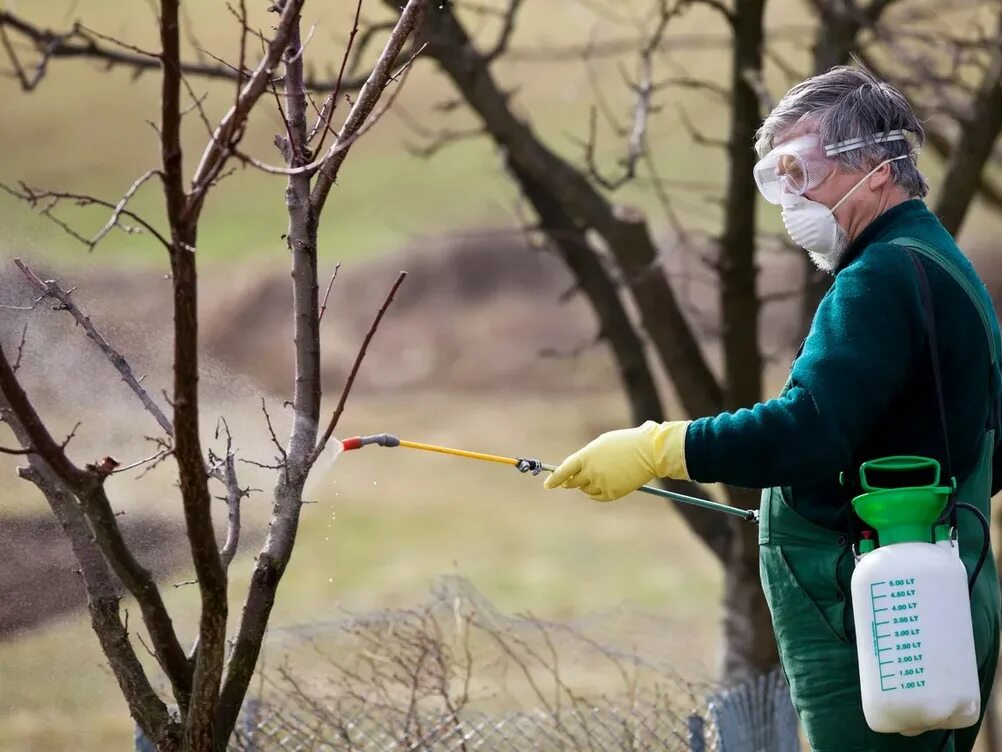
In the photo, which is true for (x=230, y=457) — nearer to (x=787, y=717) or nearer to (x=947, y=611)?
(x=947, y=611)

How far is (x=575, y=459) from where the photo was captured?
2318 mm

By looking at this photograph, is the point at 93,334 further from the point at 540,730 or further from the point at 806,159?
the point at 540,730

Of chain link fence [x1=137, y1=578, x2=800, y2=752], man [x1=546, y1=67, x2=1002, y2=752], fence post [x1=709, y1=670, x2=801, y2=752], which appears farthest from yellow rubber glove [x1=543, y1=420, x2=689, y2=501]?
fence post [x1=709, y1=670, x2=801, y2=752]

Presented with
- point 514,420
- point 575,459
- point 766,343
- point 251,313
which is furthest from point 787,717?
point 251,313

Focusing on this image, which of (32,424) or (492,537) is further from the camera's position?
(492,537)

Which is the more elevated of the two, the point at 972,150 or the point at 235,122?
the point at 972,150

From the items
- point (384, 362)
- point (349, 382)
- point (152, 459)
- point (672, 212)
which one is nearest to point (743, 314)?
point (672, 212)

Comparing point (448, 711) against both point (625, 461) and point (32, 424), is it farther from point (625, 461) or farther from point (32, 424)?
point (32, 424)

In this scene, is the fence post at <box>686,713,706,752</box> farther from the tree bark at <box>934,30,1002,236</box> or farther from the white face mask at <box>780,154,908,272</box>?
the tree bark at <box>934,30,1002,236</box>

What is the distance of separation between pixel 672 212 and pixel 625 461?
3.04 meters

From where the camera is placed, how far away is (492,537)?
67.9ft

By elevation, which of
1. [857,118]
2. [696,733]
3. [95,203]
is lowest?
[696,733]

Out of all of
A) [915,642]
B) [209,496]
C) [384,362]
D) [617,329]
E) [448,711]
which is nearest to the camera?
[209,496]

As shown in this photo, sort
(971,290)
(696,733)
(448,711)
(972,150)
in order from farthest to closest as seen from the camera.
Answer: (972,150) → (448,711) → (696,733) → (971,290)
